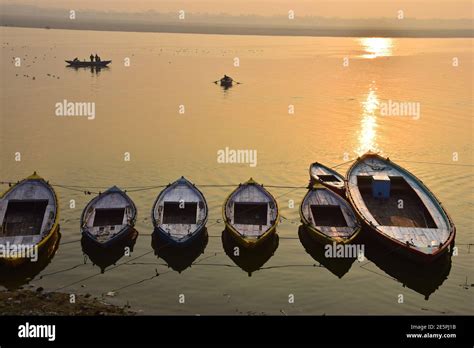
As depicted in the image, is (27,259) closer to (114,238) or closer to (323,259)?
(114,238)

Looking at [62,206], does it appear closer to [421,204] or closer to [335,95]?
[421,204]

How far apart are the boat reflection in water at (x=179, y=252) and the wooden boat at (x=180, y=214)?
0.73 m

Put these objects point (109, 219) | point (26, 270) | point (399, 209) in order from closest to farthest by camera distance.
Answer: point (26, 270)
point (109, 219)
point (399, 209)

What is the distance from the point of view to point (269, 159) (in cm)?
5838

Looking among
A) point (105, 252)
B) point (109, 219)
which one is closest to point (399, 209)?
point (109, 219)

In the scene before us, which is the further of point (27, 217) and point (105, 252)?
point (27, 217)

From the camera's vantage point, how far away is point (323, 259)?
3762 cm

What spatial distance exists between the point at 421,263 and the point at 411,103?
63.6 metres

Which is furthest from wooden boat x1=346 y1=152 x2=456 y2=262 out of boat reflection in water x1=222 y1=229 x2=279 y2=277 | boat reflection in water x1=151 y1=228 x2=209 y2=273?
boat reflection in water x1=151 y1=228 x2=209 y2=273

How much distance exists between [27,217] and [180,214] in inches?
433

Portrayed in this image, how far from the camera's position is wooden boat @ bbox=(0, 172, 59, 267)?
115ft

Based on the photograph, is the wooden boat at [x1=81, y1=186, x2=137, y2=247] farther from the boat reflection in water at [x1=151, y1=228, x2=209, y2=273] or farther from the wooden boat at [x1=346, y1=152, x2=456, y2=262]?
the wooden boat at [x1=346, y1=152, x2=456, y2=262]

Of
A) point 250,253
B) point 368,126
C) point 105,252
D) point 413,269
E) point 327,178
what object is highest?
point 368,126

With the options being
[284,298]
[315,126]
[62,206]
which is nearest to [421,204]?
[284,298]
